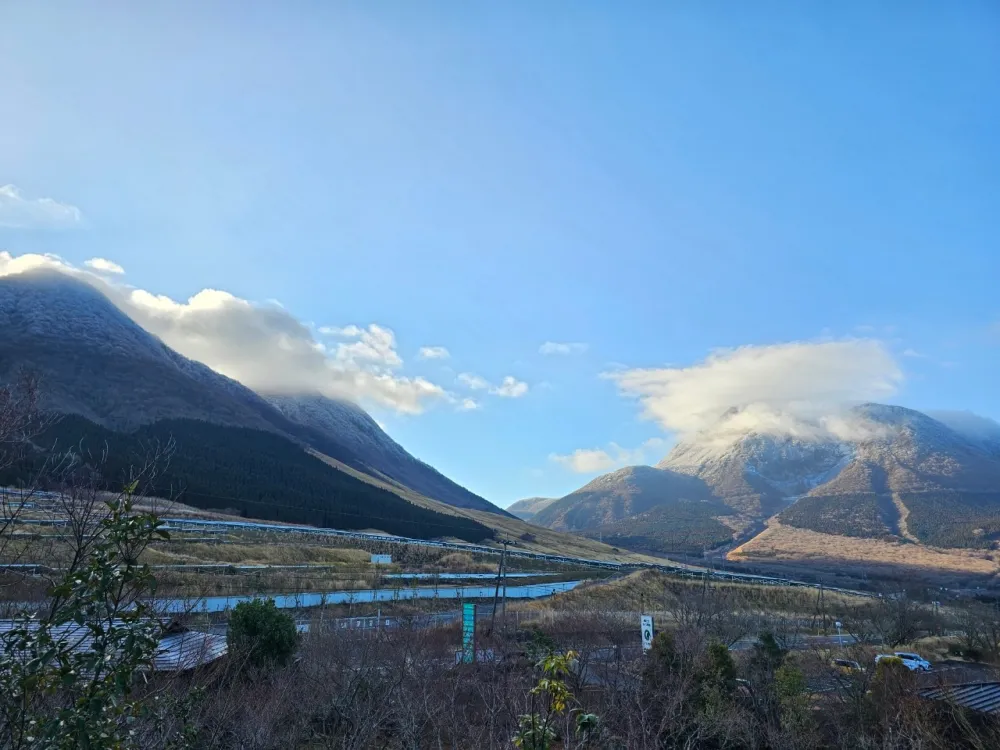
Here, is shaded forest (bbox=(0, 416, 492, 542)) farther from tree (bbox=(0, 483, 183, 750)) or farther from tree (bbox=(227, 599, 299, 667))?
tree (bbox=(0, 483, 183, 750))

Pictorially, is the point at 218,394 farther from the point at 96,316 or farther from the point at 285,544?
the point at 285,544

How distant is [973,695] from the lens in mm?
16828

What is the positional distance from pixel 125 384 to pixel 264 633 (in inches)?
4880

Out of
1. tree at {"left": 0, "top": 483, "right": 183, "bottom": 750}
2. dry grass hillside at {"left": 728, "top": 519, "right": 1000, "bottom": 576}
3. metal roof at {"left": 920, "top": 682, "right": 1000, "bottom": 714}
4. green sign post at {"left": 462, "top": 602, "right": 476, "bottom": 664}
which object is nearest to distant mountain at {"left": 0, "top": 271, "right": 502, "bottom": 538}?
green sign post at {"left": 462, "top": 602, "right": 476, "bottom": 664}

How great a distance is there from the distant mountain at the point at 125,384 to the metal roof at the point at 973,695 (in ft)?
265

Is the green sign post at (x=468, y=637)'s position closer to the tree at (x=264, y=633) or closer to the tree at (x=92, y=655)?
the tree at (x=264, y=633)

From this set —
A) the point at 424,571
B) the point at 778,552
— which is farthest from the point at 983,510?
A: the point at 424,571

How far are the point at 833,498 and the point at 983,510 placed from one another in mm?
42169

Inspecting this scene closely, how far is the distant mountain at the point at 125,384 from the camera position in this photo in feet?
344

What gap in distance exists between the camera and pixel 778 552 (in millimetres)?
142375

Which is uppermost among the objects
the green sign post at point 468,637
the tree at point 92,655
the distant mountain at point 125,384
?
the distant mountain at point 125,384

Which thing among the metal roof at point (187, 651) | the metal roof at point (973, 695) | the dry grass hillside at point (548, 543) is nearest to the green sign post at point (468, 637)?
the metal roof at point (187, 651)

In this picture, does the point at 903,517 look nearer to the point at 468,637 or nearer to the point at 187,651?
the point at 468,637

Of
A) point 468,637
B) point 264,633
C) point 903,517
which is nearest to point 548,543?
point 903,517
